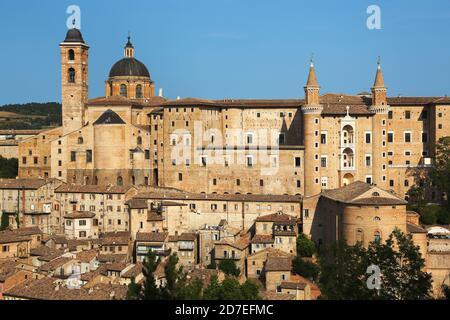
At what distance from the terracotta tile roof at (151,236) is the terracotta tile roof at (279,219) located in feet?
20.9

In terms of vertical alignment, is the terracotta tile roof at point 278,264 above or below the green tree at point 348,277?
below

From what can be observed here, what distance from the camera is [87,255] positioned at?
47031 mm

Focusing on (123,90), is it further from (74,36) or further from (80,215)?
(80,215)

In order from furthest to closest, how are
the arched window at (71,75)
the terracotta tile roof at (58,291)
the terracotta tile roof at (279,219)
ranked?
the arched window at (71,75), the terracotta tile roof at (279,219), the terracotta tile roof at (58,291)

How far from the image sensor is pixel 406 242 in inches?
1414

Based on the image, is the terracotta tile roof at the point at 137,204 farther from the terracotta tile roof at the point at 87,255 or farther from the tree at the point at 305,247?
the tree at the point at 305,247

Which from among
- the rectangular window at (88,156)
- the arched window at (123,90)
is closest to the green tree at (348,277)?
the rectangular window at (88,156)

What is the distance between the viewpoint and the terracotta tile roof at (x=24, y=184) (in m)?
54.3

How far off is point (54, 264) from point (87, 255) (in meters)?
2.48

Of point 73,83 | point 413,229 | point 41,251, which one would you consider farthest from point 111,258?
point 73,83

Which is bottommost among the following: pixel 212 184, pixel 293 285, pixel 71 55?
pixel 293 285

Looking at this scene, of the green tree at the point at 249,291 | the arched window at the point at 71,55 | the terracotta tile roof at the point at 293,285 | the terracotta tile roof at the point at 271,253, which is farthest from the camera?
the arched window at the point at 71,55

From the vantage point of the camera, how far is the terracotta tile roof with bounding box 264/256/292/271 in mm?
42875

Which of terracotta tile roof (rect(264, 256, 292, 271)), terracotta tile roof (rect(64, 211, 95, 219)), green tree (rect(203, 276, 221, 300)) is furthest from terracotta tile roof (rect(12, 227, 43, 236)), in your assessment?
terracotta tile roof (rect(264, 256, 292, 271))
